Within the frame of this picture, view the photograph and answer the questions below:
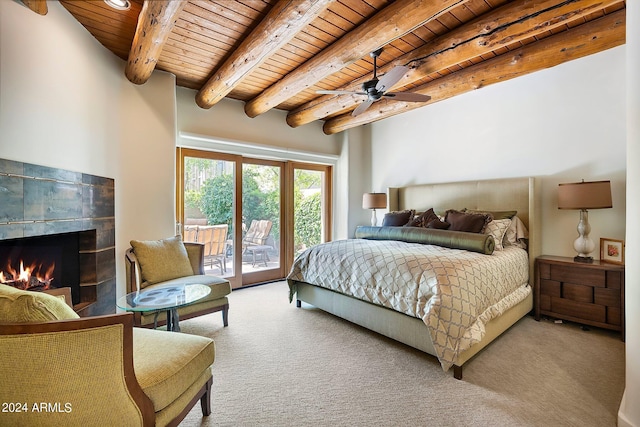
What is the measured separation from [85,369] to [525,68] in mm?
4024

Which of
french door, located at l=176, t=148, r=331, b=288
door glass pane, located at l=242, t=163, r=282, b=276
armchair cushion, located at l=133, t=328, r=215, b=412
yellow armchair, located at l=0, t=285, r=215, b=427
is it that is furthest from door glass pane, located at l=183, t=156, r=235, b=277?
yellow armchair, located at l=0, t=285, r=215, b=427

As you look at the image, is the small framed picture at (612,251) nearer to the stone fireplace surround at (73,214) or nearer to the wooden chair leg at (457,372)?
the wooden chair leg at (457,372)

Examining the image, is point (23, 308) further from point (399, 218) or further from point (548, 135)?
point (548, 135)

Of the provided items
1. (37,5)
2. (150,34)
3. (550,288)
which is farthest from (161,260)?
(550,288)

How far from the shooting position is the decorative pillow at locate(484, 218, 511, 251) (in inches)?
119

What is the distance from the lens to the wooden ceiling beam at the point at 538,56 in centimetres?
238

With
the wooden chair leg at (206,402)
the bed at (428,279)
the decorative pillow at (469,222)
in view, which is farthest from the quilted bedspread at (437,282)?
the wooden chair leg at (206,402)

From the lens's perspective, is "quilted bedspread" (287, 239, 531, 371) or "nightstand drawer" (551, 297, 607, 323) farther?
"nightstand drawer" (551, 297, 607, 323)

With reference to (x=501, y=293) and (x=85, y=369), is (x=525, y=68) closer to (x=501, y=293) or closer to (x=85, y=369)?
(x=501, y=293)

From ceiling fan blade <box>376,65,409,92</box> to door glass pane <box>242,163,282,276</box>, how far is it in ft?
8.08

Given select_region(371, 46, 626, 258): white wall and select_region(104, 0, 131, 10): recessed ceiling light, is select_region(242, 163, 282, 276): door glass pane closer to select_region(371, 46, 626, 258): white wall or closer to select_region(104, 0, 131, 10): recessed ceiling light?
select_region(371, 46, 626, 258): white wall

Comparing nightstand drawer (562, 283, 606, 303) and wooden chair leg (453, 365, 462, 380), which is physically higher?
nightstand drawer (562, 283, 606, 303)

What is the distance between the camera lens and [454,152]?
13.7 ft

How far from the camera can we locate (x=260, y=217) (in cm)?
454
